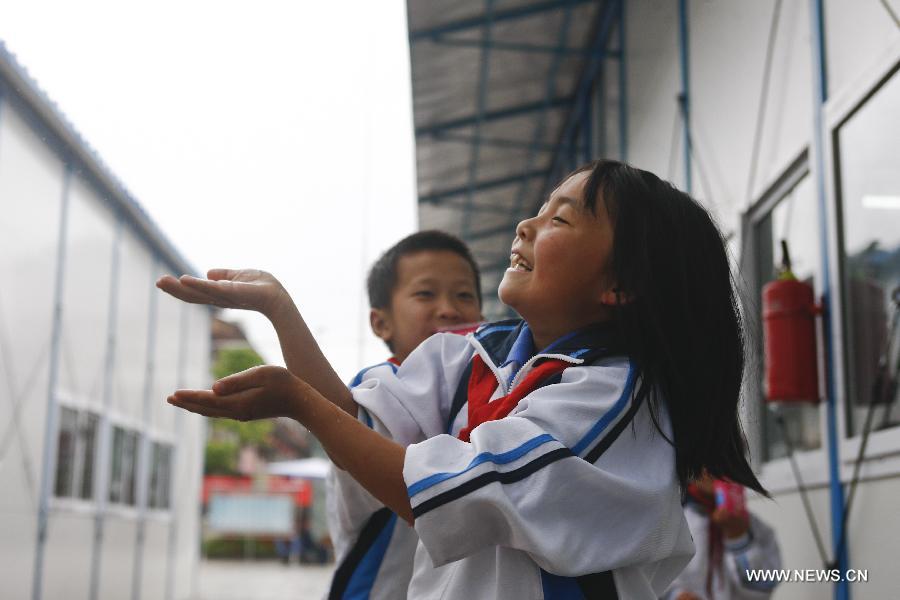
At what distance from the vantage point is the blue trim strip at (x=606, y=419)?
1.29 m

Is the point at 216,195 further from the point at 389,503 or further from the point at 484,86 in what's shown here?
the point at 484,86

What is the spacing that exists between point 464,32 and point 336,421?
268 inches

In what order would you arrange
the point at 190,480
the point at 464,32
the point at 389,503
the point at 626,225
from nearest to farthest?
the point at 389,503
the point at 626,225
the point at 464,32
the point at 190,480

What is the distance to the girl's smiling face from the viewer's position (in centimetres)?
147

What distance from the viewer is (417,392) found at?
5.20ft

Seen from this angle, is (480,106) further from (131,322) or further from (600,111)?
(131,322)

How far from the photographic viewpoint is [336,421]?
1290mm

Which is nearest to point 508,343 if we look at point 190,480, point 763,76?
point 763,76

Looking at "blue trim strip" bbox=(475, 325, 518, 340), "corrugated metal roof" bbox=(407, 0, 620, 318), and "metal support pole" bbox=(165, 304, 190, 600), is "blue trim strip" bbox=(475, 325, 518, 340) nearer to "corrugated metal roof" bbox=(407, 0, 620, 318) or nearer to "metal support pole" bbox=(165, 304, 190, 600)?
"corrugated metal roof" bbox=(407, 0, 620, 318)

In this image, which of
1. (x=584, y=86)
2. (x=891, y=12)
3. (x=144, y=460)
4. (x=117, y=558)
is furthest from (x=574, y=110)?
(x=891, y=12)

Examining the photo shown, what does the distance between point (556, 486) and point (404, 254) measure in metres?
1.15

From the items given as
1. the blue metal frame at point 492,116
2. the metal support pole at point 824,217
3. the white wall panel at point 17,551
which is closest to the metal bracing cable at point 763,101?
the metal support pole at point 824,217

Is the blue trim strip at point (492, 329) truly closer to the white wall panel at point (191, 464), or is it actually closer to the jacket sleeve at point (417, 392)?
the jacket sleeve at point (417, 392)

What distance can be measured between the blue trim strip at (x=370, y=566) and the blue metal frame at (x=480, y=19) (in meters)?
6.10
